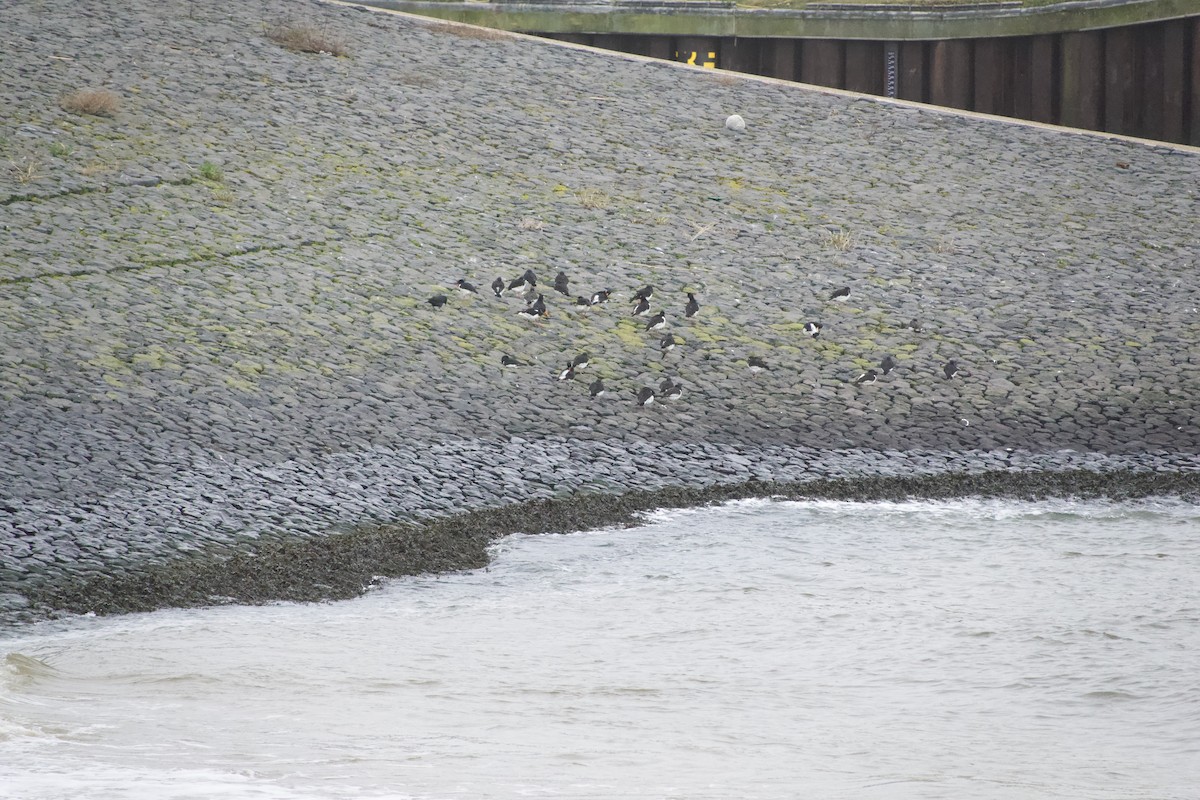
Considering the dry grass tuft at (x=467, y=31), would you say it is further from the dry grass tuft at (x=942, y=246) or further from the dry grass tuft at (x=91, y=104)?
the dry grass tuft at (x=942, y=246)

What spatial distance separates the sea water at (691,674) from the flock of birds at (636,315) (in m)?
2.10

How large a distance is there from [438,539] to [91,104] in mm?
9307

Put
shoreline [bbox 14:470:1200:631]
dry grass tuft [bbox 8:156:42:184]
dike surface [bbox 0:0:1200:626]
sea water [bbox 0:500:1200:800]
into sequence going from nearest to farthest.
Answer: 1. sea water [bbox 0:500:1200:800]
2. shoreline [bbox 14:470:1200:631]
3. dike surface [bbox 0:0:1200:626]
4. dry grass tuft [bbox 8:156:42:184]

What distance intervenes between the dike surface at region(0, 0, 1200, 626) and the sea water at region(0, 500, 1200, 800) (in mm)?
765

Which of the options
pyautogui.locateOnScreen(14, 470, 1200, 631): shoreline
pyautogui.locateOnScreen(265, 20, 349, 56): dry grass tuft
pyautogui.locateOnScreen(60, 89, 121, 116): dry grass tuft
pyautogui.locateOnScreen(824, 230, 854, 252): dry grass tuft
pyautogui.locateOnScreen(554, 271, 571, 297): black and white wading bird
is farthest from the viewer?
pyautogui.locateOnScreen(265, 20, 349, 56): dry grass tuft

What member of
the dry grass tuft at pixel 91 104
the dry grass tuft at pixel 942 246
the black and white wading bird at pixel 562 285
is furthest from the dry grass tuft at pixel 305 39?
the dry grass tuft at pixel 942 246

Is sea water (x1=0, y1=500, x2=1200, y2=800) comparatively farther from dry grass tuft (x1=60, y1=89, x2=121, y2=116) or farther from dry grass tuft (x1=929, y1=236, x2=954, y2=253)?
dry grass tuft (x1=60, y1=89, x2=121, y2=116)

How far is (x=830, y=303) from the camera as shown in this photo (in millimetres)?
15734

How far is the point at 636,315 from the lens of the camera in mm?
15203

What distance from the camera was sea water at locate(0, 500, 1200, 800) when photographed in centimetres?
692

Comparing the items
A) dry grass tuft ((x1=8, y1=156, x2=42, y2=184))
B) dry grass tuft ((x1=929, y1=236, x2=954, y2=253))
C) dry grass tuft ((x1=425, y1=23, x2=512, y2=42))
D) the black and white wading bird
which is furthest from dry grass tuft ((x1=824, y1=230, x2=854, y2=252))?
dry grass tuft ((x1=8, y1=156, x2=42, y2=184))

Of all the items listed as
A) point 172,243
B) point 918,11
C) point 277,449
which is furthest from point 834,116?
point 277,449

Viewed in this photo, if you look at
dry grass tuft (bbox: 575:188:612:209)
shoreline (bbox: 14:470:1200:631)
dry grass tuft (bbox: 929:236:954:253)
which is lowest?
shoreline (bbox: 14:470:1200:631)

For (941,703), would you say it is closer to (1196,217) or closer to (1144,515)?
(1144,515)
